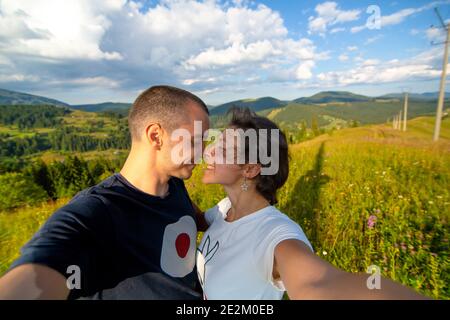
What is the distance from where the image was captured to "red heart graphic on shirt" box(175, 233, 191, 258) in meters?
1.89

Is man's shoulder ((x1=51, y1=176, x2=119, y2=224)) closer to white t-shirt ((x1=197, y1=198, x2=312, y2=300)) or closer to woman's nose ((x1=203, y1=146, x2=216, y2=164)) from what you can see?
white t-shirt ((x1=197, y1=198, x2=312, y2=300))

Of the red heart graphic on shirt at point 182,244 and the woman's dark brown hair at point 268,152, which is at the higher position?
the woman's dark brown hair at point 268,152

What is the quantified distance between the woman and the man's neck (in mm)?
519

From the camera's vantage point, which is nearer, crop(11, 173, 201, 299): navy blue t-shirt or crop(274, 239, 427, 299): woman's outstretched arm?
crop(274, 239, 427, 299): woman's outstretched arm

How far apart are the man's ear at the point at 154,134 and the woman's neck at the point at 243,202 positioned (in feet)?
2.53

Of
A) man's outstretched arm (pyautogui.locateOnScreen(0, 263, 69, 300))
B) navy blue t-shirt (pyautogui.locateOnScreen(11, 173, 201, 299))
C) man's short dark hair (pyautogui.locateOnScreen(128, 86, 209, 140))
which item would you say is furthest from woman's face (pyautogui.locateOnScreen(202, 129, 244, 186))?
man's outstretched arm (pyautogui.locateOnScreen(0, 263, 69, 300))

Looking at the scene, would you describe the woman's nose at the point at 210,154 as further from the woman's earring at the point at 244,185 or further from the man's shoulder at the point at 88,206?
the man's shoulder at the point at 88,206

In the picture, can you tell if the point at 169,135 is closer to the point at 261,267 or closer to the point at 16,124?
the point at 261,267

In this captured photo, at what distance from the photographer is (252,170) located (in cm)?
223

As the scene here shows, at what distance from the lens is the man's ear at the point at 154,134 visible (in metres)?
2.01

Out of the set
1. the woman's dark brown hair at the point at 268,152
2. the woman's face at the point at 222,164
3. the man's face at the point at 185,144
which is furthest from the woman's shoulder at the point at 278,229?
the man's face at the point at 185,144

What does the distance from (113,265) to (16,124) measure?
8799 inches

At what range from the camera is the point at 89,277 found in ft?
4.52

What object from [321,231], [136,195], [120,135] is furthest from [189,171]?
[120,135]
